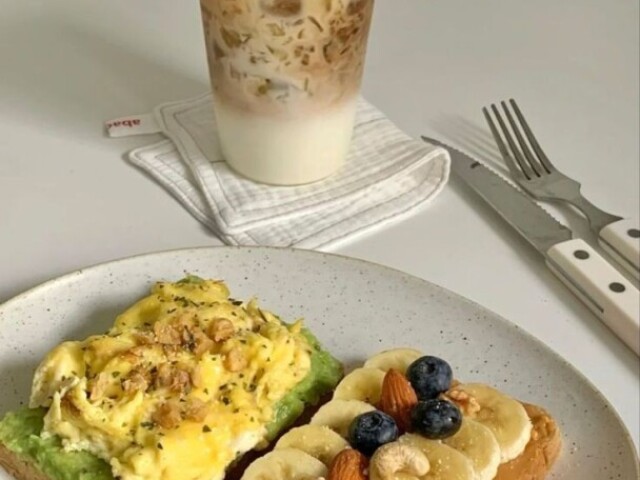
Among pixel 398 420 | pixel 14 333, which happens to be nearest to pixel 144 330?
pixel 14 333

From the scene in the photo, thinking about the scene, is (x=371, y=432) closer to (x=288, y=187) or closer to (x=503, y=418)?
(x=503, y=418)

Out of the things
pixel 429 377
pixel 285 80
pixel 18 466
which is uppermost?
pixel 285 80

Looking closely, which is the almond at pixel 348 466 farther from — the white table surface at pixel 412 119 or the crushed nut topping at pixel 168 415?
the white table surface at pixel 412 119

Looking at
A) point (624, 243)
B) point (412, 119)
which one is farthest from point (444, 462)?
point (412, 119)

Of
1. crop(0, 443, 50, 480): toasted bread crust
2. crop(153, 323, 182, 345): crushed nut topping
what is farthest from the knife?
crop(0, 443, 50, 480): toasted bread crust

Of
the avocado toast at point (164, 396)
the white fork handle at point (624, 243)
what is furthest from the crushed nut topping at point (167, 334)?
the white fork handle at point (624, 243)

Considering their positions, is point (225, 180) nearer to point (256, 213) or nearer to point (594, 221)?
point (256, 213)
